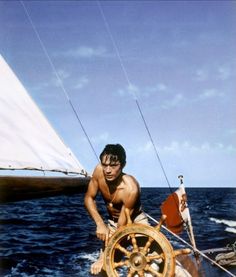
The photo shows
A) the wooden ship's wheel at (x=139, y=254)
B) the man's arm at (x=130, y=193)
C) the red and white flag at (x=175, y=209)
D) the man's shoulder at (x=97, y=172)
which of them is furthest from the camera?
the red and white flag at (x=175, y=209)

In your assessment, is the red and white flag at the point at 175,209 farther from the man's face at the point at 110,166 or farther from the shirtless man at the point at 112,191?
the man's face at the point at 110,166

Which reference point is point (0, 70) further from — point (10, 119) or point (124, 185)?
point (124, 185)

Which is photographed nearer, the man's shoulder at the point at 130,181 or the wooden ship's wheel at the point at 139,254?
the wooden ship's wheel at the point at 139,254

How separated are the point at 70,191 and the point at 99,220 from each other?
0.43 metres

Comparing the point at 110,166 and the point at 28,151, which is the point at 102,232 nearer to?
the point at 110,166

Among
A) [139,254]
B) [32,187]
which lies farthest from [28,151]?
[139,254]

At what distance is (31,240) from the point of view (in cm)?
1641

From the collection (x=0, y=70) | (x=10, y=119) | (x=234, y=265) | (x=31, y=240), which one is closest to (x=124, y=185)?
(x=10, y=119)

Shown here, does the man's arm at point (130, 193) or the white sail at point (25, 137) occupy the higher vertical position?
the white sail at point (25, 137)

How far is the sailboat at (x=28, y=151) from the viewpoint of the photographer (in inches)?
104

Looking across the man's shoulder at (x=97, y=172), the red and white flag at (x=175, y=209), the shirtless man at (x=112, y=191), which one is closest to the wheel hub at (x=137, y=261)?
the shirtless man at (x=112, y=191)

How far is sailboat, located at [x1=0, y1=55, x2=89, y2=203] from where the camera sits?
104 inches

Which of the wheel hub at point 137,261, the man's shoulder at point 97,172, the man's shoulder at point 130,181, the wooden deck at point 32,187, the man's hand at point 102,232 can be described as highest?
the man's shoulder at point 97,172

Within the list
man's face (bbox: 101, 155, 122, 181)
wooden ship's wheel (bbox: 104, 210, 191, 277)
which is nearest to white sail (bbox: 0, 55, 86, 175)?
man's face (bbox: 101, 155, 122, 181)
